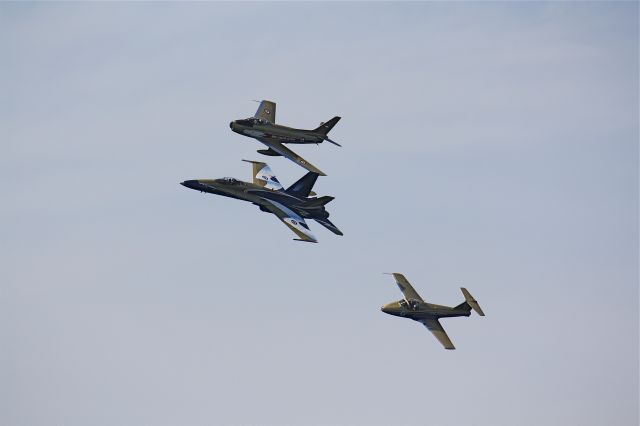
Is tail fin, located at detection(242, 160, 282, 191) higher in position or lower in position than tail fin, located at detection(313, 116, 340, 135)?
lower

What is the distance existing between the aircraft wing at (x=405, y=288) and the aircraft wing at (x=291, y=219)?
48.2ft

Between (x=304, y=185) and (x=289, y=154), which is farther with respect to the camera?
(x=289, y=154)

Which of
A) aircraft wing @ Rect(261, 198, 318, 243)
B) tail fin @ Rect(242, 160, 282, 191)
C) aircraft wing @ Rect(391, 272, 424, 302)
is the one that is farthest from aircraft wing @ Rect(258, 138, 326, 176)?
aircraft wing @ Rect(391, 272, 424, 302)

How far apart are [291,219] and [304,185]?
6.64 metres

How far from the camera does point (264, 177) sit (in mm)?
126188

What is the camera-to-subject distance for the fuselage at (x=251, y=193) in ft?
393

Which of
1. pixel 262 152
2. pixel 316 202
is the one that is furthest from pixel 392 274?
pixel 262 152

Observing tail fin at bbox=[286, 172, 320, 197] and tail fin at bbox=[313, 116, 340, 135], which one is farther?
tail fin at bbox=[313, 116, 340, 135]

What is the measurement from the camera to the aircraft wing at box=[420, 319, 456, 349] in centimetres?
11685

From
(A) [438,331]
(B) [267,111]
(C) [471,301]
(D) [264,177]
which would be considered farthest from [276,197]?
(C) [471,301]

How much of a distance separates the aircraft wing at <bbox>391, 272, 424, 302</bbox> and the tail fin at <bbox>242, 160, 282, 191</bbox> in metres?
17.9

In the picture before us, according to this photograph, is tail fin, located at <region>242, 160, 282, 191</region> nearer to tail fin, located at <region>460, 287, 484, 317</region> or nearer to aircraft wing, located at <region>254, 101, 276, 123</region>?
aircraft wing, located at <region>254, 101, 276, 123</region>

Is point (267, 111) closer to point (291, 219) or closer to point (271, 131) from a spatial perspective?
point (271, 131)

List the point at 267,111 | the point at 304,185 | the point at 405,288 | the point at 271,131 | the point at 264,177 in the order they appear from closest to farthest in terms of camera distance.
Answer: the point at 304,185
the point at 405,288
the point at 264,177
the point at 271,131
the point at 267,111
